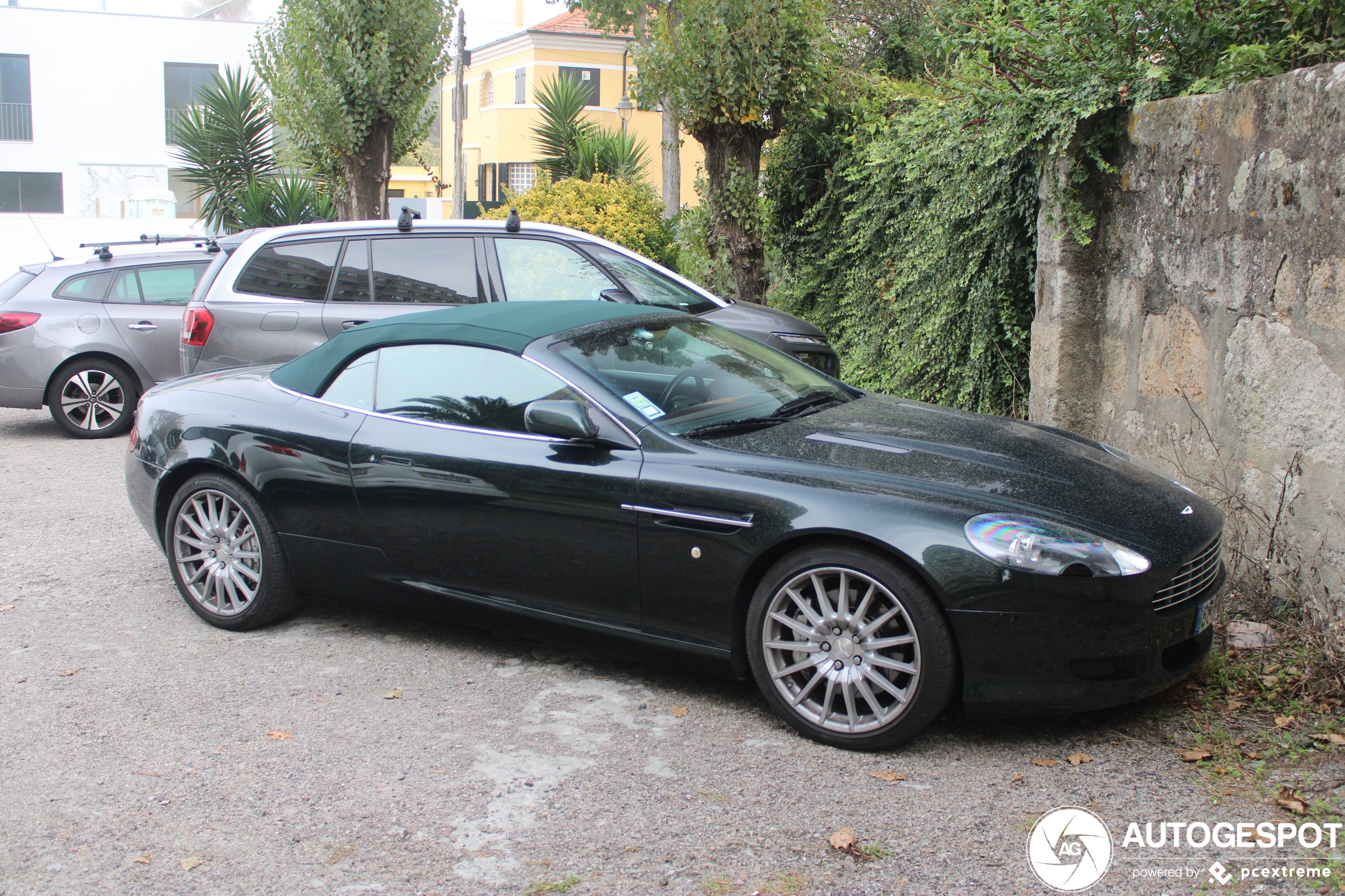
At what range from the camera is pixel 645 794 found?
11.5ft

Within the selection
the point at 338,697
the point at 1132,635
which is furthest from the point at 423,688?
the point at 1132,635

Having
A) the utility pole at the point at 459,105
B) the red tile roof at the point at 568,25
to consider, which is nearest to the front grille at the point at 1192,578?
the utility pole at the point at 459,105

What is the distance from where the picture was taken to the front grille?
11.9ft

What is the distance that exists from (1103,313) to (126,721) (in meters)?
5.11

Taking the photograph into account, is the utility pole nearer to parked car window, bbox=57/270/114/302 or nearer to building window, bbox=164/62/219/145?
building window, bbox=164/62/219/145

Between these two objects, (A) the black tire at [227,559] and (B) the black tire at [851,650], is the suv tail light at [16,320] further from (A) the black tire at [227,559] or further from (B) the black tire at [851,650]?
(B) the black tire at [851,650]

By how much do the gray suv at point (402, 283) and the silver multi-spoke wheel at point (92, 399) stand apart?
2.51 m

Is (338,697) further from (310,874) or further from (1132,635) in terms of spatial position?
(1132,635)

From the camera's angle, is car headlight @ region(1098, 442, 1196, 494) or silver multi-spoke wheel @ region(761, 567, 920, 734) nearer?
silver multi-spoke wheel @ region(761, 567, 920, 734)

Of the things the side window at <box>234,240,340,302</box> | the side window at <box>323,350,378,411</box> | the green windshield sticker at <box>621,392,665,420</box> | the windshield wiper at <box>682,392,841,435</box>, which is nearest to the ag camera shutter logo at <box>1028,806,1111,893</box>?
the windshield wiper at <box>682,392,841,435</box>

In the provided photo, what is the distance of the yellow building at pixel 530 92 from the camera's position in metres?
43.1

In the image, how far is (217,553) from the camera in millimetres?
5031

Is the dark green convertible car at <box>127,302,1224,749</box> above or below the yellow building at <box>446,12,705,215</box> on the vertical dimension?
below

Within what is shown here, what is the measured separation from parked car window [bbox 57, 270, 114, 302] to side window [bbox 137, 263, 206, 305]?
0.30 meters
